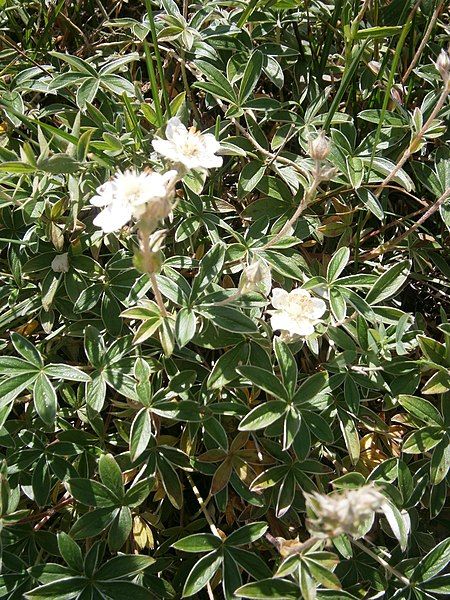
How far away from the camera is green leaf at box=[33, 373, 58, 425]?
1.32m

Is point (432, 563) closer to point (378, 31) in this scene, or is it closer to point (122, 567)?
point (122, 567)

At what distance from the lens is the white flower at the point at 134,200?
1.11 m

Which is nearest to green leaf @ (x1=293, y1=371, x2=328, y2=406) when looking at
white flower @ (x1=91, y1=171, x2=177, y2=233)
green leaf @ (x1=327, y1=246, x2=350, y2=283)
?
green leaf @ (x1=327, y1=246, x2=350, y2=283)

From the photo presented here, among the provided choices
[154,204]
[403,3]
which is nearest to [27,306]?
[154,204]

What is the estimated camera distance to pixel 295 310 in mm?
1390

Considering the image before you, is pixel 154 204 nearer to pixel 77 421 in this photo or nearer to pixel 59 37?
pixel 77 421

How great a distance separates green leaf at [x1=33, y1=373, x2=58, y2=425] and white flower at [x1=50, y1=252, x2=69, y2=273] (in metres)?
0.26

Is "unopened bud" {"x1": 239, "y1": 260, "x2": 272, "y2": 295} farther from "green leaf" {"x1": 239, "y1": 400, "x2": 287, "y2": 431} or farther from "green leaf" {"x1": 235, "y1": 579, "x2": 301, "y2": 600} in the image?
"green leaf" {"x1": 235, "y1": 579, "x2": 301, "y2": 600}

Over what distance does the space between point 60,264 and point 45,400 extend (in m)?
0.32

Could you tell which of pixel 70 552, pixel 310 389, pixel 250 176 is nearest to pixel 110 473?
pixel 70 552

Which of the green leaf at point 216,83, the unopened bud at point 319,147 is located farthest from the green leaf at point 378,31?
the unopened bud at point 319,147

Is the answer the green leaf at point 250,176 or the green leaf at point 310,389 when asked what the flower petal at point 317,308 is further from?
the green leaf at point 250,176

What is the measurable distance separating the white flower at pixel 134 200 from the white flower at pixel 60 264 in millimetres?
289

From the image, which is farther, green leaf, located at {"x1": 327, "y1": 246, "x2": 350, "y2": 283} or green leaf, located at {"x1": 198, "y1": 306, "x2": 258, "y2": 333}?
green leaf, located at {"x1": 327, "y1": 246, "x2": 350, "y2": 283}
